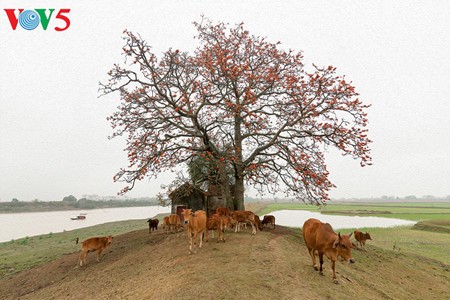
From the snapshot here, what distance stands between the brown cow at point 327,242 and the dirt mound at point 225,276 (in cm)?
85

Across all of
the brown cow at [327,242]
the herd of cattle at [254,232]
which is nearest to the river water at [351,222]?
the herd of cattle at [254,232]

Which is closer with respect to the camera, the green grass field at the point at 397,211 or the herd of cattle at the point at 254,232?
the herd of cattle at the point at 254,232

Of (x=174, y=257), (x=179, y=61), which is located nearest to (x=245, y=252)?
(x=174, y=257)

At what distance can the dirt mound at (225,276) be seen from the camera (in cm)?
694

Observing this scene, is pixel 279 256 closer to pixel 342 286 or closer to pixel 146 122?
pixel 342 286

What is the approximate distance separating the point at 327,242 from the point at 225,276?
328cm

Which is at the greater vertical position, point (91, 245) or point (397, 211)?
point (91, 245)

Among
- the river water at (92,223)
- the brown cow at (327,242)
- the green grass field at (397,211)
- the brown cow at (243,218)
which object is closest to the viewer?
the brown cow at (327,242)

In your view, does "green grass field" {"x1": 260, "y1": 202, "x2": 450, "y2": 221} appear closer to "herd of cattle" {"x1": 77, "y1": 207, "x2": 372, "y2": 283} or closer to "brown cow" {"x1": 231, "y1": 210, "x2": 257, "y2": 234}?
"brown cow" {"x1": 231, "y1": 210, "x2": 257, "y2": 234}

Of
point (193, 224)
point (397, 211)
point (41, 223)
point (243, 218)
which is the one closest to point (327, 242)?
point (193, 224)

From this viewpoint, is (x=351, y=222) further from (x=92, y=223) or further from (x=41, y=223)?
(x=41, y=223)

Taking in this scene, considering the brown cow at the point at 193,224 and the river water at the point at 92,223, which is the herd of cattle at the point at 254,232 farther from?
the river water at the point at 92,223

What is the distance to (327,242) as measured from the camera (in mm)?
7594

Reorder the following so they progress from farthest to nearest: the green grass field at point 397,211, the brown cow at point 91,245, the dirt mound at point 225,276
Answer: the green grass field at point 397,211 < the brown cow at point 91,245 < the dirt mound at point 225,276
